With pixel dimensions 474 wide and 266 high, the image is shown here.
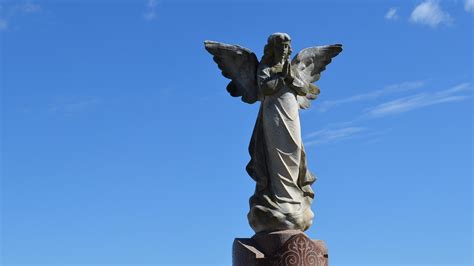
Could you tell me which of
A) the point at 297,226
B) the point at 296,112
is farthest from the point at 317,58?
the point at 297,226

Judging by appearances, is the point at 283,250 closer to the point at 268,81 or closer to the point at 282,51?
the point at 268,81

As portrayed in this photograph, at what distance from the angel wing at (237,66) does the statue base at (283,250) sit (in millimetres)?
2440

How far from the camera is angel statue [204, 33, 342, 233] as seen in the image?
12.4 m

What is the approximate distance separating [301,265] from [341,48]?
13.8 ft

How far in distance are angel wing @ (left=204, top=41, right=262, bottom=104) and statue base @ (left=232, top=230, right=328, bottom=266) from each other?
2.44 m

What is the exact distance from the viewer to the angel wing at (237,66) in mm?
13484

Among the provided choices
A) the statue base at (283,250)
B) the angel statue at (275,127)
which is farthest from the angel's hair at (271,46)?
the statue base at (283,250)

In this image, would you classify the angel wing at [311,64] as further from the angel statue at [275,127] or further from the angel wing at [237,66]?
the angel wing at [237,66]

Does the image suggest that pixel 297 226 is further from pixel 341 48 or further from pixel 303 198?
pixel 341 48

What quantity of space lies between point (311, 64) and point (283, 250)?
11.7 ft

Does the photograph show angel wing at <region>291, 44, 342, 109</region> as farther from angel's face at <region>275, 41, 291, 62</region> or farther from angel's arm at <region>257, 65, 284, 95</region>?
angel's arm at <region>257, 65, 284, 95</region>

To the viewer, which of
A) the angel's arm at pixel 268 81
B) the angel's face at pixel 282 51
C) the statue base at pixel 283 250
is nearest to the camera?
the statue base at pixel 283 250

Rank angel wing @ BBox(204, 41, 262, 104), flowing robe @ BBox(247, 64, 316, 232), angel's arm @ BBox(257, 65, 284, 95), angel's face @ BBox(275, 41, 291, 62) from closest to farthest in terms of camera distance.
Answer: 1. flowing robe @ BBox(247, 64, 316, 232)
2. angel's arm @ BBox(257, 65, 284, 95)
3. angel's face @ BBox(275, 41, 291, 62)
4. angel wing @ BBox(204, 41, 262, 104)

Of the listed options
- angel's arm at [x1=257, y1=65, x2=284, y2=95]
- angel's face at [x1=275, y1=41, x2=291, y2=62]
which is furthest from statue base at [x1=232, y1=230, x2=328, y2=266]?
angel's face at [x1=275, y1=41, x2=291, y2=62]
